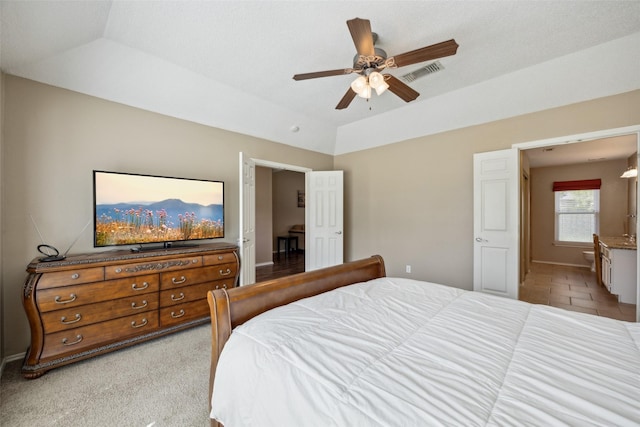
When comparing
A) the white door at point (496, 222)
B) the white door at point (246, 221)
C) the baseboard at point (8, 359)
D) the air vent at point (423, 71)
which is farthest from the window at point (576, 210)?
the baseboard at point (8, 359)

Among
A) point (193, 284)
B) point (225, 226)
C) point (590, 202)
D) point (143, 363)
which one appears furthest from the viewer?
point (590, 202)

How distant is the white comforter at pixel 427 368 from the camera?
0.83 meters

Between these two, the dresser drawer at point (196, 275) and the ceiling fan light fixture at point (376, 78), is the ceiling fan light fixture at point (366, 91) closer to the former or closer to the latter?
the ceiling fan light fixture at point (376, 78)

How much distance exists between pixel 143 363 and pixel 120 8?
2986mm

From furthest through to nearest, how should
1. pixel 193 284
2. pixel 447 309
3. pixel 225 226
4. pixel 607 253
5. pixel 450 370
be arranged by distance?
pixel 607 253 < pixel 225 226 < pixel 193 284 < pixel 447 309 < pixel 450 370

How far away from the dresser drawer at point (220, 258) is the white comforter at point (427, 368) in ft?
5.80

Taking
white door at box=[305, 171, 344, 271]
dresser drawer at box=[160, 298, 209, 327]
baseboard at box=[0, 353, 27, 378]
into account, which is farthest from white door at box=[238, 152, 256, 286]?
baseboard at box=[0, 353, 27, 378]

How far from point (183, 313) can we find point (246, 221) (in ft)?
4.21

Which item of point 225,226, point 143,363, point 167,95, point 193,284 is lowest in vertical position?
point 143,363

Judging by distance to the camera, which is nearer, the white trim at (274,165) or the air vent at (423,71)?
the air vent at (423,71)

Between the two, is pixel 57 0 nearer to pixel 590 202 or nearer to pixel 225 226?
pixel 225 226

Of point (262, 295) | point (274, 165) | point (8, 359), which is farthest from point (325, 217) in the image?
point (8, 359)

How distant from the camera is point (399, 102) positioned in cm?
373

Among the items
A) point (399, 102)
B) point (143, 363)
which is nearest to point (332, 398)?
point (143, 363)
